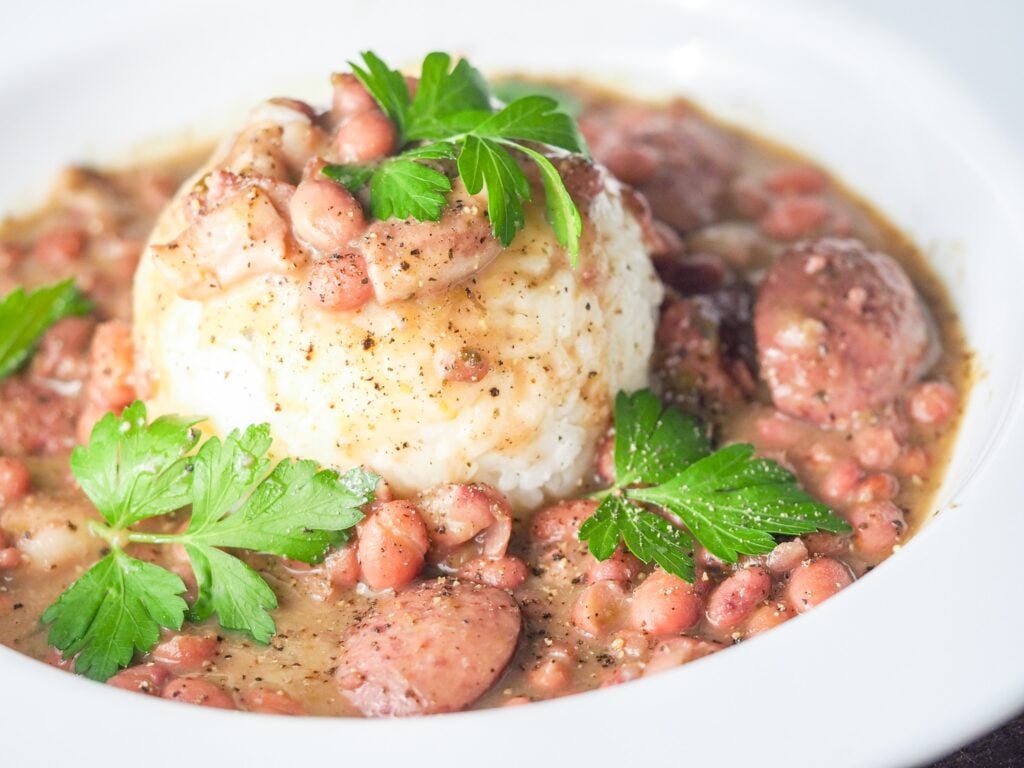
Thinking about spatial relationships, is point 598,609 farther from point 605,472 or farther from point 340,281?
point 340,281

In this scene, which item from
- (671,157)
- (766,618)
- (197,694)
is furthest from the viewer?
(671,157)

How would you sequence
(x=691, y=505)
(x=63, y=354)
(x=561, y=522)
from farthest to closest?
(x=63, y=354), (x=561, y=522), (x=691, y=505)

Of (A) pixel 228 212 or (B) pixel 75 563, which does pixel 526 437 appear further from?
(B) pixel 75 563

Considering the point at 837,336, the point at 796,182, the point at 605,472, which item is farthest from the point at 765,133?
the point at 605,472

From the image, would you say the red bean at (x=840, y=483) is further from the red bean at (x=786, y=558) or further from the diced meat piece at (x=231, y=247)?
the diced meat piece at (x=231, y=247)

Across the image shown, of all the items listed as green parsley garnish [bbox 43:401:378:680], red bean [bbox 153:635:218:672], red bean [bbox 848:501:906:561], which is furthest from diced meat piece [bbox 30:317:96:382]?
red bean [bbox 848:501:906:561]

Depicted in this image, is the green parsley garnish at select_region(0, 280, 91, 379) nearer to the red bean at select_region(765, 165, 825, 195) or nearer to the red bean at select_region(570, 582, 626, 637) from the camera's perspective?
the red bean at select_region(570, 582, 626, 637)
